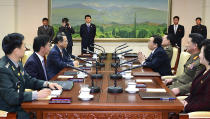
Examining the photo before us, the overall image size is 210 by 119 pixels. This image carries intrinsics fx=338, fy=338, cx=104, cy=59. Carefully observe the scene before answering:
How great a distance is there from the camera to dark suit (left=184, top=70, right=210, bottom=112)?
3201 mm

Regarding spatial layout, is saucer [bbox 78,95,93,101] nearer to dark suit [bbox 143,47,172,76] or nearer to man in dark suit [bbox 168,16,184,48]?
dark suit [bbox 143,47,172,76]

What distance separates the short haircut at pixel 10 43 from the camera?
10.1 ft

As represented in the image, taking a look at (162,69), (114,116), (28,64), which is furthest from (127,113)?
(162,69)

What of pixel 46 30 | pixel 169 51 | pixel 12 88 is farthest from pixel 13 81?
pixel 46 30

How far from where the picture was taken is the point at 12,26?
36.2 feet

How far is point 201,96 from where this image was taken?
328 cm

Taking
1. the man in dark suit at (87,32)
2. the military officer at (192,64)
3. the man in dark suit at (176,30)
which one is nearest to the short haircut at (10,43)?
the military officer at (192,64)

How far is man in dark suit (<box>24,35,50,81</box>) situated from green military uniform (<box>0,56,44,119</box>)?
0.83 meters

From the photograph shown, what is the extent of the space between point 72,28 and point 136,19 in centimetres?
231

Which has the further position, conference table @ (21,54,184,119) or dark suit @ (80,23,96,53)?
dark suit @ (80,23,96,53)

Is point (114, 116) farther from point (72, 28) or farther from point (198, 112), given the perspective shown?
point (72, 28)

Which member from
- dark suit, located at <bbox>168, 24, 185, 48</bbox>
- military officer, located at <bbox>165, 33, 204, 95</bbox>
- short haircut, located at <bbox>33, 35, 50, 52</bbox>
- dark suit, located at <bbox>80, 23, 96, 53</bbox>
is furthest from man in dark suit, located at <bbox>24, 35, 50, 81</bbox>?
dark suit, located at <bbox>168, 24, 185, 48</bbox>

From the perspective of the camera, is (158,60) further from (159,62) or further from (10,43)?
(10,43)

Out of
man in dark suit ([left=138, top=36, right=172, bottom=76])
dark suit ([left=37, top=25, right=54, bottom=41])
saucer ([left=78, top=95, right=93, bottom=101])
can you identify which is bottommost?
saucer ([left=78, top=95, right=93, bottom=101])
